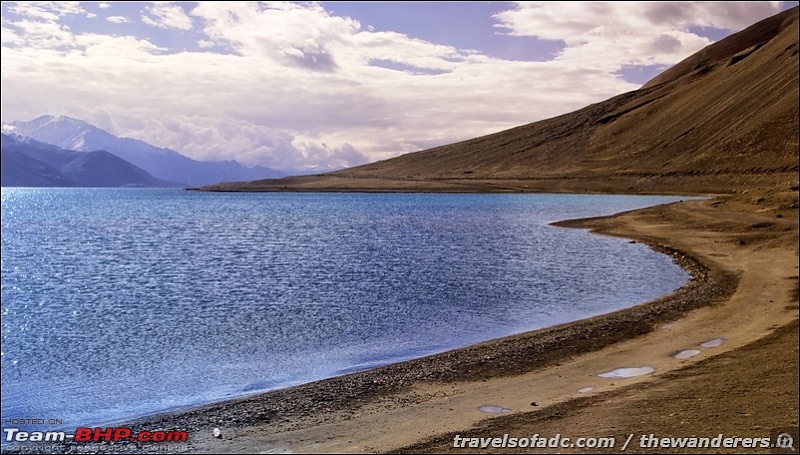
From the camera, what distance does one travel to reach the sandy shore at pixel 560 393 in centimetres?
1517

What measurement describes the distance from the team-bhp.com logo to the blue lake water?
1518mm

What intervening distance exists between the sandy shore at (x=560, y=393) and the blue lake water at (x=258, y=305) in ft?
9.66

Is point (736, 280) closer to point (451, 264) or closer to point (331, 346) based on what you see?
point (451, 264)

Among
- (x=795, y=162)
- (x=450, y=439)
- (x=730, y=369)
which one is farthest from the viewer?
(x=795, y=162)

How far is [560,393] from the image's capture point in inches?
746

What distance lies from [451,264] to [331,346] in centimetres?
2870

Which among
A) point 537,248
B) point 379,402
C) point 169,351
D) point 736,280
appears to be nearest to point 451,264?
point 537,248

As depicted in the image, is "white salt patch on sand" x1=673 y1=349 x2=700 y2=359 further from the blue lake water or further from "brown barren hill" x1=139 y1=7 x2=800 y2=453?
the blue lake water

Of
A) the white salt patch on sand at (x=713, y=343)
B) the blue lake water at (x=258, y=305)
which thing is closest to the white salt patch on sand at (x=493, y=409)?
the blue lake water at (x=258, y=305)

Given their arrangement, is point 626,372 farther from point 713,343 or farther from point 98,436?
point 98,436

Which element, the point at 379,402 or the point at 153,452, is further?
the point at 379,402

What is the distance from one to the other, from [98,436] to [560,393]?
1377 centimetres

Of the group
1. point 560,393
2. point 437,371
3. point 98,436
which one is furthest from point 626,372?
point 98,436

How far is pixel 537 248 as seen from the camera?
65125mm
